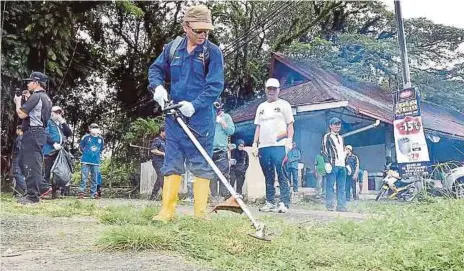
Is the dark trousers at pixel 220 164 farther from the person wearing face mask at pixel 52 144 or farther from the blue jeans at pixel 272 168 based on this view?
the person wearing face mask at pixel 52 144

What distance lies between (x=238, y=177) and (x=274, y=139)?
7.62ft

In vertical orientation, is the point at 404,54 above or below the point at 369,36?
below

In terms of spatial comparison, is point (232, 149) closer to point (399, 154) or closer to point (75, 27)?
point (399, 154)

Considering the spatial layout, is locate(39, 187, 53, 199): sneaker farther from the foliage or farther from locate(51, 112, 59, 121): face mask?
the foliage

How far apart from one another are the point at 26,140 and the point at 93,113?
214 inches

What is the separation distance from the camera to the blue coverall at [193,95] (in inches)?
133

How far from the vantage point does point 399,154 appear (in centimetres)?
596

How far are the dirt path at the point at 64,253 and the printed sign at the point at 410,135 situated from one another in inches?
136

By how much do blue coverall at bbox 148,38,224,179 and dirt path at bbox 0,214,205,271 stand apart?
0.67 m

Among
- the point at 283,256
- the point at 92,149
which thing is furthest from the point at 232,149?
the point at 283,256

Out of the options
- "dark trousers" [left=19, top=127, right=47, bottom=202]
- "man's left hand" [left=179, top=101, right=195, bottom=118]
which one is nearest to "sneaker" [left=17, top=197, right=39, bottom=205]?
"dark trousers" [left=19, top=127, right=47, bottom=202]

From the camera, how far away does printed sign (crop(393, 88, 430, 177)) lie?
5.44 m

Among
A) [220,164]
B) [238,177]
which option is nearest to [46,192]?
[220,164]

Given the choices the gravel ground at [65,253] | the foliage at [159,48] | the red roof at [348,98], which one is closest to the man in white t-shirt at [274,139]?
the gravel ground at [65,253]
